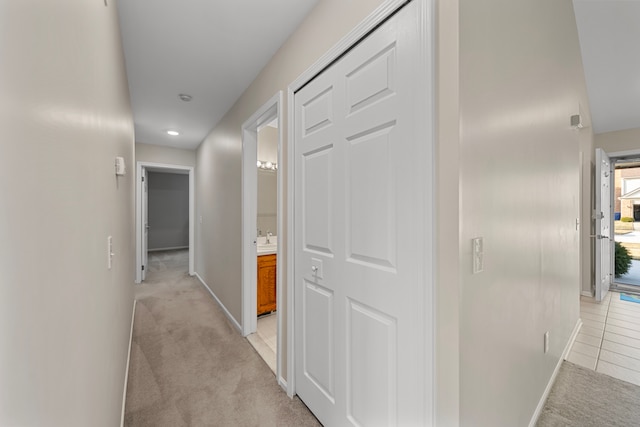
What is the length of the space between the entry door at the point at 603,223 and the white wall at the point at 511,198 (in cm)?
244

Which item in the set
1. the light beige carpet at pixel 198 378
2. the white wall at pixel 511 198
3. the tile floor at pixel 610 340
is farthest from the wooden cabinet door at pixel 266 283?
the tile floor at pixel 610 340

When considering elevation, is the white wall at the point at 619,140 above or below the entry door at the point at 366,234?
above

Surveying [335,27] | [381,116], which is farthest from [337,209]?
[335,27]

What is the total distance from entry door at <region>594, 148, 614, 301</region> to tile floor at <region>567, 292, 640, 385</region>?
0.38m

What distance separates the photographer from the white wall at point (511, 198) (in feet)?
3.23

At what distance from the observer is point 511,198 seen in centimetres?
128

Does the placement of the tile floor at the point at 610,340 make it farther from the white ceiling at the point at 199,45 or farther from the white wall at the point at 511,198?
the white ceiling at the point at 199,45

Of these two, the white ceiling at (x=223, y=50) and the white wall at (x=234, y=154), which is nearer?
the white wall at (x=234, y=154)

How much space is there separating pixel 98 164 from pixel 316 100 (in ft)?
3.74

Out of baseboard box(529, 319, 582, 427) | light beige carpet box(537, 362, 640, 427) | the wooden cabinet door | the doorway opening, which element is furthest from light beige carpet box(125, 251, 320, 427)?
the doorway opening

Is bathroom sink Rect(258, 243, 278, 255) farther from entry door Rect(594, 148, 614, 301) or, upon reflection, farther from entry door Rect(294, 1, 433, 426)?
entry door Rect(594, 148, 614, 301)

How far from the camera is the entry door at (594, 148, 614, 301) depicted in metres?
3.65

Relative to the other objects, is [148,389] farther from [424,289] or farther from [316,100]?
[316,100]

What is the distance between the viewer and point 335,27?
4.85ft
